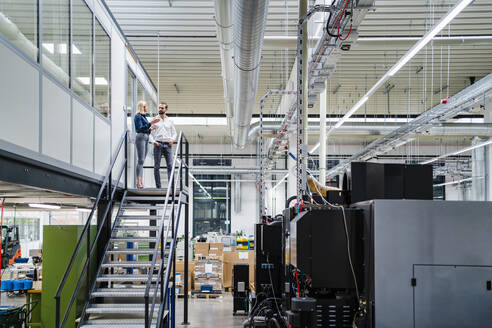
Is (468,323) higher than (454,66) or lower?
lower

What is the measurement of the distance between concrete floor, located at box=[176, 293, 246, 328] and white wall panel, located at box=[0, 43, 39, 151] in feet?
20.0

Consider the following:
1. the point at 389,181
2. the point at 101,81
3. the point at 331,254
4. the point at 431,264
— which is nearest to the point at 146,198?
the point at 101,81

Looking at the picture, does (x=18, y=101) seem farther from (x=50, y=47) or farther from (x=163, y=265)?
(x=163, y=265)

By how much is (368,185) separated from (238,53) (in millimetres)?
3177

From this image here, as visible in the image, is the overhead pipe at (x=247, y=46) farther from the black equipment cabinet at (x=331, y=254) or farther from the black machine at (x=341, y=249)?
the black equipment cabinet at (x=331, y=254)

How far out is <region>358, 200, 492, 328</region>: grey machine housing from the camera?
10.8 ft

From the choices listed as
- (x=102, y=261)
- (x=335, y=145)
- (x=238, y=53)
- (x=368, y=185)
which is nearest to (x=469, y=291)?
(x=368, y=185)

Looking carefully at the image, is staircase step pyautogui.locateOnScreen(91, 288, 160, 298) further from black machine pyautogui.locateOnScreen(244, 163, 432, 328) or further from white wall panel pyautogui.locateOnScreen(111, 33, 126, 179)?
black machine pyautogui.locateOnScreen(244, 163, 432, 328)

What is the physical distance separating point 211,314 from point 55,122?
6.86 m

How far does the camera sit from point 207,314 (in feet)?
35.1

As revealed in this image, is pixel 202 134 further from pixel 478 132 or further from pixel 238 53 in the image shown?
pixel 238 53

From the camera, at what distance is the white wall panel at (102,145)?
646cm

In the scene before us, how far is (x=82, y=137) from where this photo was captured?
5879 millimetres

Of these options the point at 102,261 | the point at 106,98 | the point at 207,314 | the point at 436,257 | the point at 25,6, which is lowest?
the point at 207,314
